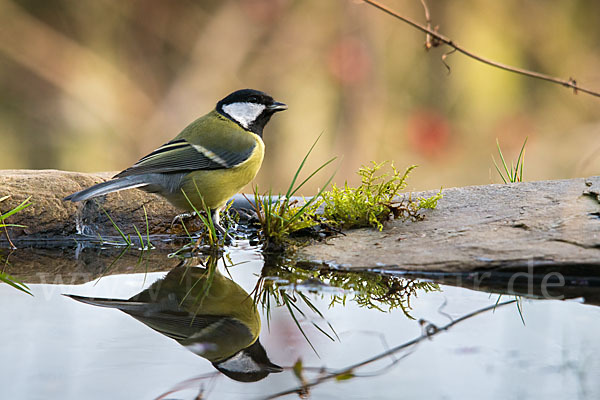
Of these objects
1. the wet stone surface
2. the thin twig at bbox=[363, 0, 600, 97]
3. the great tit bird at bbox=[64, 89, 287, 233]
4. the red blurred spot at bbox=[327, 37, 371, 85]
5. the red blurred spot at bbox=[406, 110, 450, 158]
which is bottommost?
the wet stone surface

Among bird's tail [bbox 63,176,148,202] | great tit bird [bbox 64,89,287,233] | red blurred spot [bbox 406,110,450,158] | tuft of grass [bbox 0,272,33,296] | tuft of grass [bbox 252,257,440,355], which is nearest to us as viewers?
tuft of grass [bbox 252,257,440,355]

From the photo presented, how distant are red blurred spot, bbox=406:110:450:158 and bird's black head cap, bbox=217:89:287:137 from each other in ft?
10.2

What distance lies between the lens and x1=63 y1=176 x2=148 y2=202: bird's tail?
2562mm

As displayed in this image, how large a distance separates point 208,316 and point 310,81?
516 cm

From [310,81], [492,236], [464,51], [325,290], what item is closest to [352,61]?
[310,81]

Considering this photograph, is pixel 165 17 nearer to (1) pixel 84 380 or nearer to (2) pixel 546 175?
(2) pixel 546 175

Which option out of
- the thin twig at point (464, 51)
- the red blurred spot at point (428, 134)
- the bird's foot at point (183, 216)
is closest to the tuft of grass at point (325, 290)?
the bird's foot at point (183, 216)

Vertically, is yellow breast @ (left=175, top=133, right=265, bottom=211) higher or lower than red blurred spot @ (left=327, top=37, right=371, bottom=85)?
lower

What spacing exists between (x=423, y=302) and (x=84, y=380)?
985mm

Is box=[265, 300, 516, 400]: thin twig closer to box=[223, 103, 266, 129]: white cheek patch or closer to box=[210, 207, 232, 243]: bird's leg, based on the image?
box=[210, 207, 232, 243]: bird's leg

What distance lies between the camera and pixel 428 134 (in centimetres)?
607

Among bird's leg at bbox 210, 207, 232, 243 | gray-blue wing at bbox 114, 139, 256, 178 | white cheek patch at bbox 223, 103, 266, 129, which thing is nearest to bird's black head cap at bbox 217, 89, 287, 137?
white cheek patch at bbox 223, 103, 266, 129

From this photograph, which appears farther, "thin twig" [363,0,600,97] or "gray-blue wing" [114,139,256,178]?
"gray-blue wing" [114,139,256,178]

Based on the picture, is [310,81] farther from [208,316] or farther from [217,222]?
[208,316]
